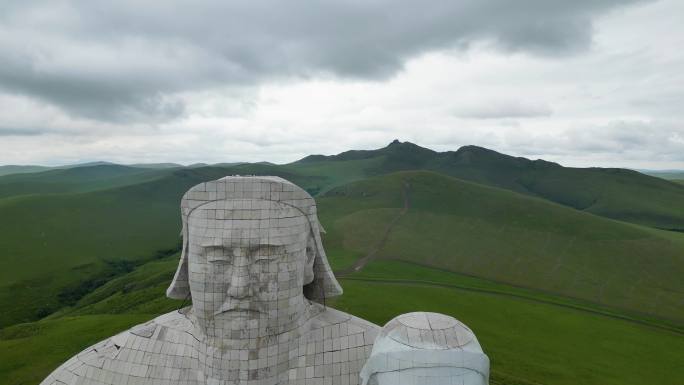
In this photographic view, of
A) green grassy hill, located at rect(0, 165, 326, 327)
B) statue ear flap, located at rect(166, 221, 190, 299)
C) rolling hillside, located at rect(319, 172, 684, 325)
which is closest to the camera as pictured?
statue ear flap, located at rect(166, 221, 190, 299)

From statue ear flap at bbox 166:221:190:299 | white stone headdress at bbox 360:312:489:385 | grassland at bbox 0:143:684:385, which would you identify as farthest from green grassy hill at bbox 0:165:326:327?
white stone headdress at bbox 360:312:489:385

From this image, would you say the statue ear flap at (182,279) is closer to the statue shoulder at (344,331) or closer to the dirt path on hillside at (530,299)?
the statue shoulder at (344,331)

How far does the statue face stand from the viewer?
859cm

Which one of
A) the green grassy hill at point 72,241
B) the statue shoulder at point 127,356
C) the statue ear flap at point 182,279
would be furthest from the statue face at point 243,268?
the green grassy hill at point 72,241

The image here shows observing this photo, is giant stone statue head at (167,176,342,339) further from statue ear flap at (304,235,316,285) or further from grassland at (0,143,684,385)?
grassland at (0,143,684,385)

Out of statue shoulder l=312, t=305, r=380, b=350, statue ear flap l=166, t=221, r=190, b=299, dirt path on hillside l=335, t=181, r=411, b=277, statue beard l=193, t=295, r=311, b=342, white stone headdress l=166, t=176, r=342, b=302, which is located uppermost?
white stone headdress l=166, t=176, r=342, b=302

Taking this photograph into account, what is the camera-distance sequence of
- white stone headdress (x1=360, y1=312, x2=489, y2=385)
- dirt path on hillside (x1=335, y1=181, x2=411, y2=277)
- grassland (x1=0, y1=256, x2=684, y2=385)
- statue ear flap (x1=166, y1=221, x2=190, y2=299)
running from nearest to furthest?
white stone headdress (x1=360, y1=312, x2=489, y2=385) → statue ear flap (x1=166, y1=221, x2=190, y2=299) → grassland (x1=0, y1=256, x2=684, y2=385) → dirt path on hillside (x1=335, y1=181, x2=411, y2=277)

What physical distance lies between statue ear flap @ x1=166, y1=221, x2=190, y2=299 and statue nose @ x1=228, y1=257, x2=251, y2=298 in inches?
69.6

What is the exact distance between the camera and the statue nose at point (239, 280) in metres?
8.41

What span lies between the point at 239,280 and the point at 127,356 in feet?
11.7

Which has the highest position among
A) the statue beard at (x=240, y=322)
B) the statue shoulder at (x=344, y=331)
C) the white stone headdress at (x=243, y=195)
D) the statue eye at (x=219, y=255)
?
the white stone headdress at (x=243, y=195)

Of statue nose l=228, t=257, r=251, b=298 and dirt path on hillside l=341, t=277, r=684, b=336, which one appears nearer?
A: statue nose l=228, t=257, r=251, b=298

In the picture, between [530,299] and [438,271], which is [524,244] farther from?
[530,299]

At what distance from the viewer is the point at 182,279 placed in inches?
390
